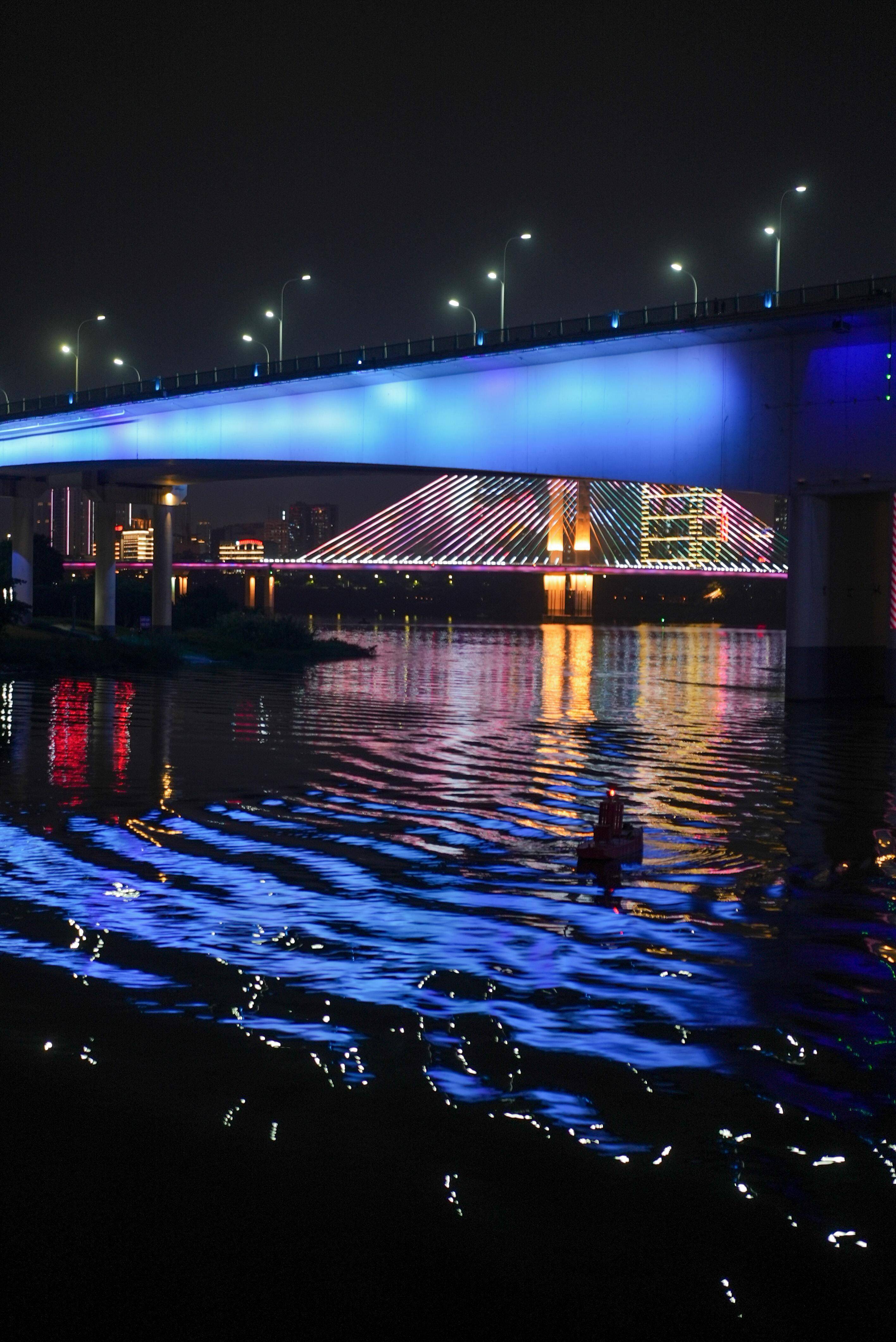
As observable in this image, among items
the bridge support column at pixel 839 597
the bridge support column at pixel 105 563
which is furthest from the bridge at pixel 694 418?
the bridge support column at pixel 105 563

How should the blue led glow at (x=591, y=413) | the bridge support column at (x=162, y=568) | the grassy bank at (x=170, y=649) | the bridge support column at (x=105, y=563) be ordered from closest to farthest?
1. the blue led glow at (x=591, y=413)
2. the grassy bank at (x=170, y=649)
3. the bridge support column at (x=162, y=568)
4. the bridge support column at (x=105, y=563)

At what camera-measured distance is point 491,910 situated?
39.0ft

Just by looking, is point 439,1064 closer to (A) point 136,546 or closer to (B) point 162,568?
(B) point 162,568

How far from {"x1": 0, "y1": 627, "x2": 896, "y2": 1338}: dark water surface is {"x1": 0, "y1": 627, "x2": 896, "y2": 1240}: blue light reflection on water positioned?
0.14 ft

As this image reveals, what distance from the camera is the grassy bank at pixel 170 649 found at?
4672cm

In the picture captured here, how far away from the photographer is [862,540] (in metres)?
37.7

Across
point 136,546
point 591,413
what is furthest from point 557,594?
point 591,413

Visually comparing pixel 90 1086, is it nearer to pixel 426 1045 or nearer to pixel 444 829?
pixel 426 1045

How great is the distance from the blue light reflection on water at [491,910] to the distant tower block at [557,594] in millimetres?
93364

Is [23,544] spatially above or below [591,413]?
below

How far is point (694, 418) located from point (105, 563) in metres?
42.8

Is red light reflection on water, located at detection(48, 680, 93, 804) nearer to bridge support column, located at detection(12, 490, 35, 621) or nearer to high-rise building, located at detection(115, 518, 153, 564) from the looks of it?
bridge support column, located at detection(12, 490, 35, 621)

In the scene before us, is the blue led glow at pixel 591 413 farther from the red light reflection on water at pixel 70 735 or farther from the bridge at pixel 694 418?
the red light reflection on water at pixel 70 735

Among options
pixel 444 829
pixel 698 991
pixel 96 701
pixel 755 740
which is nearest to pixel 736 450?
pixel 755 740
